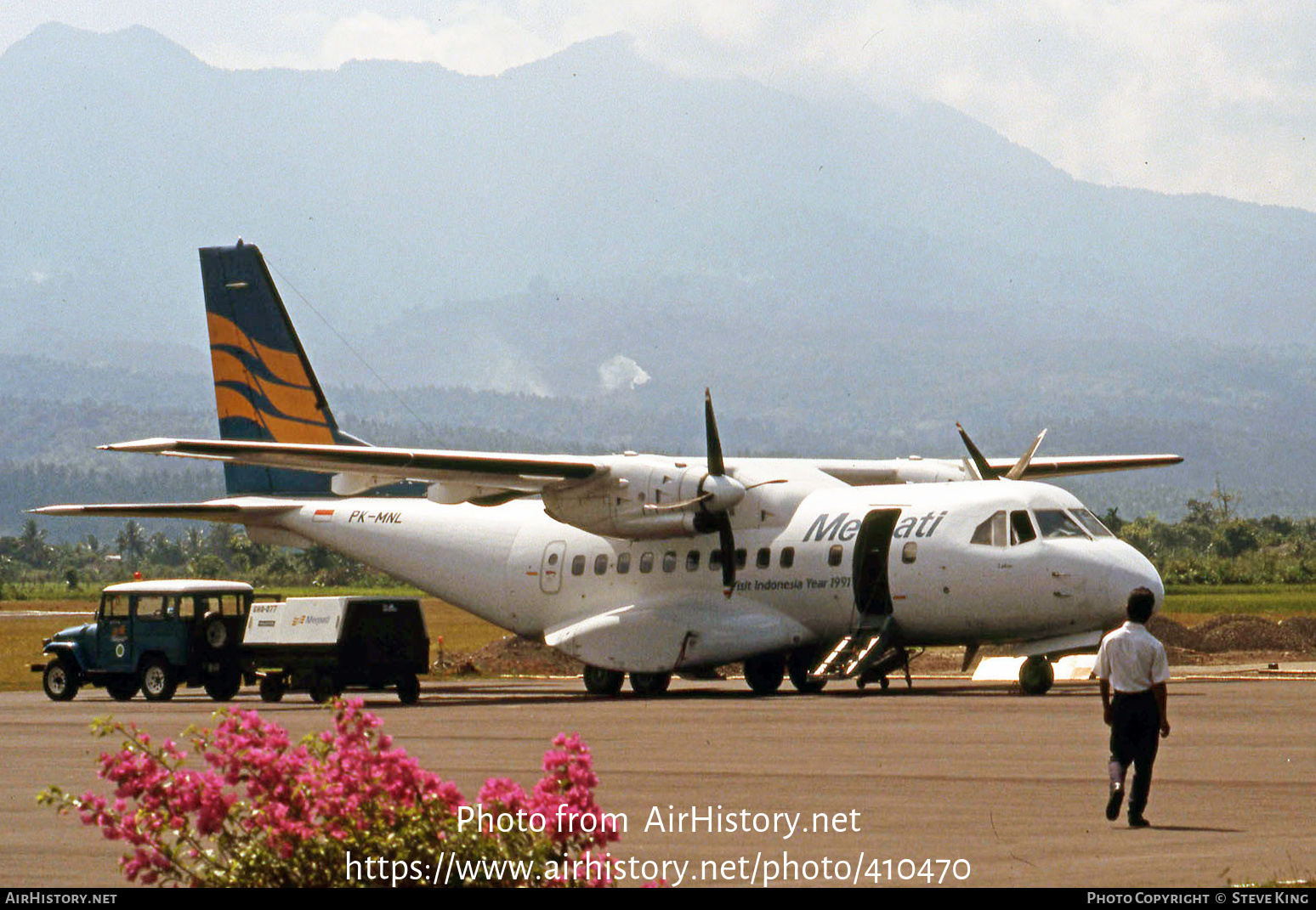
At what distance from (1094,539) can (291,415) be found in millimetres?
15874

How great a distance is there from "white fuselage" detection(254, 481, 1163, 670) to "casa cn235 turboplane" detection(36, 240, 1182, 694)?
1.3 inches

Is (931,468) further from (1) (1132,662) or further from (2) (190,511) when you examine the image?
(1) (1132,662)

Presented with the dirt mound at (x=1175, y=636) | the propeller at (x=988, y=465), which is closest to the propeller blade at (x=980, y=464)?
the propeller at (x=988, y=465)

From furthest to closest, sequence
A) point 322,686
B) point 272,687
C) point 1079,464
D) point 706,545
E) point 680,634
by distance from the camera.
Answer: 1. point 1079,464
2. point 706,545
3. point 272,687
4. point 680,634
5. point 322,686

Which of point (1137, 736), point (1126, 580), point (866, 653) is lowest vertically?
point (866, 653)

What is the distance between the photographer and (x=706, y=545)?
1211 inches

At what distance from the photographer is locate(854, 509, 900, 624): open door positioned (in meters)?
29.0

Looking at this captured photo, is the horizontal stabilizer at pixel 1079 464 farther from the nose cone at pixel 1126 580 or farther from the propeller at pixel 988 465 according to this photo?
the nose cone at pixel 1126 580

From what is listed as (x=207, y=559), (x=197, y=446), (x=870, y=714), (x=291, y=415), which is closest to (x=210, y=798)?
(x=870, y=714)

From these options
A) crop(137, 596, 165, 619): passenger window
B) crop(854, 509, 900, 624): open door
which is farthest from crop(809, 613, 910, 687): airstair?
crop(137, 596, 165, 619): passenger window

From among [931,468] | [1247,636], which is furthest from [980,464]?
[1247,636]

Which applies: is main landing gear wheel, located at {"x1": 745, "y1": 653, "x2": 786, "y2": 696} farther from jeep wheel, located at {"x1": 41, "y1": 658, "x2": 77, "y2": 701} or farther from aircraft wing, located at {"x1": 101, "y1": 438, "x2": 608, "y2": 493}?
jeep wheel, located at {"x1": 41, "y1": 658, "x2": 77, "y2": 701}

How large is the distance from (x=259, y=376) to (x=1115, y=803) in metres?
26.3
